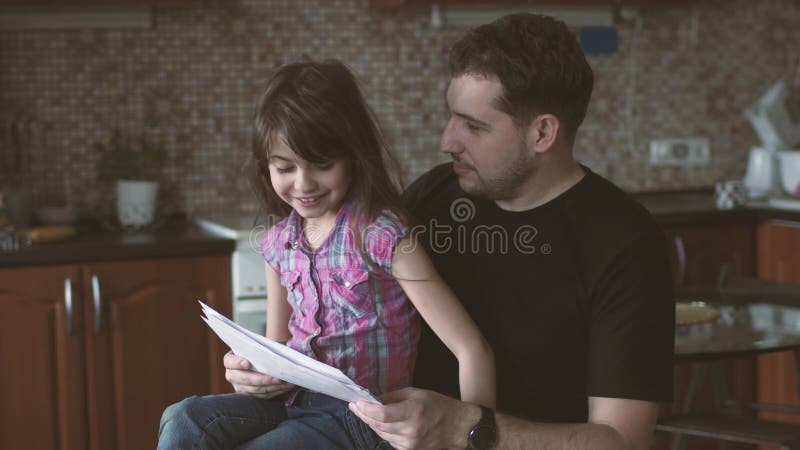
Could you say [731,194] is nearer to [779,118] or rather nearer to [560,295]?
[779,118]

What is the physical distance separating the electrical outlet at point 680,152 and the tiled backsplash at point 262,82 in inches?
1.3

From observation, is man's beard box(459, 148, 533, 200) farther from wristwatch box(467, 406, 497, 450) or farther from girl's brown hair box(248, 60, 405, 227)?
wristwatch box(467, 406, 497, 450)

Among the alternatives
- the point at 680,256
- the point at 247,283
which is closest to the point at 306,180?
the point at 247,283

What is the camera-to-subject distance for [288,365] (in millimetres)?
1328

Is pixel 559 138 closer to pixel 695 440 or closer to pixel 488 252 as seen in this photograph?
pixel 488 252

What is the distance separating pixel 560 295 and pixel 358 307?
0.33 m

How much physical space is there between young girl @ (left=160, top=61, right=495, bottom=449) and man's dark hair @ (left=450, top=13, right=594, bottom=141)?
20 cm

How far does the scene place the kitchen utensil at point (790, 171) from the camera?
364 centimetres

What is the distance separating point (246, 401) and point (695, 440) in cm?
235

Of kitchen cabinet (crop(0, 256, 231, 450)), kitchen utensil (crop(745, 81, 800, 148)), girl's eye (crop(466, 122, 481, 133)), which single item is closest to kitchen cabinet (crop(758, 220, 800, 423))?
kitchen utensil (crop(745, 81, 800, 148))

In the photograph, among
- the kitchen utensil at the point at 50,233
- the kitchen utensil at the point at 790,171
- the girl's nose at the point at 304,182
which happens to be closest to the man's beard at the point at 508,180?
the girl's nose at the point at 304,182

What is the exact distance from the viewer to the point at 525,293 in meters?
1.65

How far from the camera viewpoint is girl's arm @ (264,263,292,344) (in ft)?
5.73

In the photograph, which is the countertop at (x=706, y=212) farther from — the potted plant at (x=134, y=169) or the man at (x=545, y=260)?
the man at (x=545, y=260)
